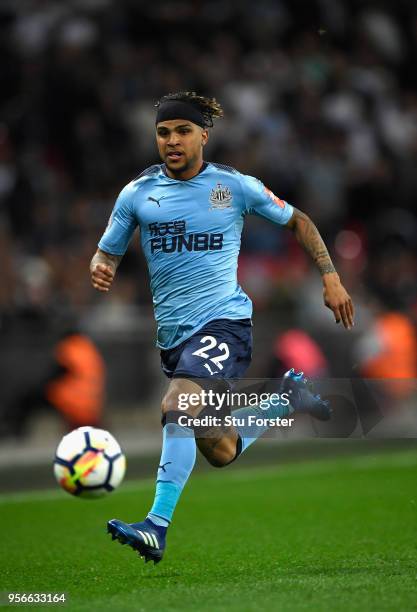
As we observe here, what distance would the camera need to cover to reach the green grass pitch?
6355 mm

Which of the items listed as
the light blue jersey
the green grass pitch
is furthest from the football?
the light blue jersey

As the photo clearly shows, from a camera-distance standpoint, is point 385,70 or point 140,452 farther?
point 385,70

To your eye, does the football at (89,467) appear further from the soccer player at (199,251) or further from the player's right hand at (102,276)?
the player's right hand at (102,276)

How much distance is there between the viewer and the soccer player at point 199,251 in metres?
7.39

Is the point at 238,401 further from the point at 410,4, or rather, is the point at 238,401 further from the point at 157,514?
the point at 410,4

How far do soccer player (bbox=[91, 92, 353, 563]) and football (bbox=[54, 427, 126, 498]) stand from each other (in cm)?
57

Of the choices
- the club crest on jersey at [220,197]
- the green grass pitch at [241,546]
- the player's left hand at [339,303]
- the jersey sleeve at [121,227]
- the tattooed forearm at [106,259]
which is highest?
the club crest on jersey at [220,197]

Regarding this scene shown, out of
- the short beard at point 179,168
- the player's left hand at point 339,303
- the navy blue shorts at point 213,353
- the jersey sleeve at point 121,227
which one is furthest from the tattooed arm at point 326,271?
the jersey sleeve at point 121,227

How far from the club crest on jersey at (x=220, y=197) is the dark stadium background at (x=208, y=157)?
20.3ft

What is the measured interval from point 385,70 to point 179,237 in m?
12.8

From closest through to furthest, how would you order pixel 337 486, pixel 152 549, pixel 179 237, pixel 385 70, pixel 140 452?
1. pixel 152 549
2. pixel 179 237
3. pixel 337 486
4. pixel 140 452
5. pixel 385 70

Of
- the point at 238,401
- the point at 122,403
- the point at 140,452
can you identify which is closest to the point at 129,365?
the point at 122,403

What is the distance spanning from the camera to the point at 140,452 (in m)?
13.6

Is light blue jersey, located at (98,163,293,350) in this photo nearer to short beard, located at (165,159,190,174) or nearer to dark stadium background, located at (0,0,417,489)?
short beard, located at (165,159,190,174)
